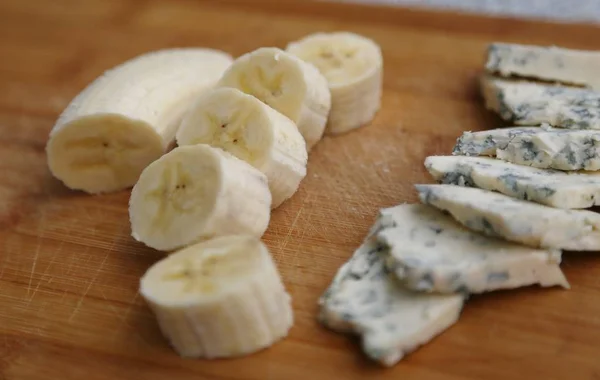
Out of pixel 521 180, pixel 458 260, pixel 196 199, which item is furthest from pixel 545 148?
pixel 196 199

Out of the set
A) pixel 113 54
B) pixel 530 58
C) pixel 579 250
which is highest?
pixel 530 58

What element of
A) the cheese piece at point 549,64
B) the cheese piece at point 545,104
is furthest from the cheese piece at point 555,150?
the cheese piece at point 549,64

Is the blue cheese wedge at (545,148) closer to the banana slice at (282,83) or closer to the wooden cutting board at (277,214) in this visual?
the wooden cutting board at (277,214)

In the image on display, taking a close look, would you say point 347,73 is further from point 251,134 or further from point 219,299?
point 219,299

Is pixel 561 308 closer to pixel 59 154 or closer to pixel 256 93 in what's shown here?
pixel 256 93

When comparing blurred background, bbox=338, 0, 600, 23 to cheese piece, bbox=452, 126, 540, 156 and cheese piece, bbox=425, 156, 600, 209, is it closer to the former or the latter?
cheese piece, bbox=452, 126, 540, 156

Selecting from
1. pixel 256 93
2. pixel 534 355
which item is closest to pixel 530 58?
Answer: pixel 256 93

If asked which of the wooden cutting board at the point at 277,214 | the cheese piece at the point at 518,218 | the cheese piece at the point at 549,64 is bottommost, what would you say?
the wooden cutting board at the point at 277,214
